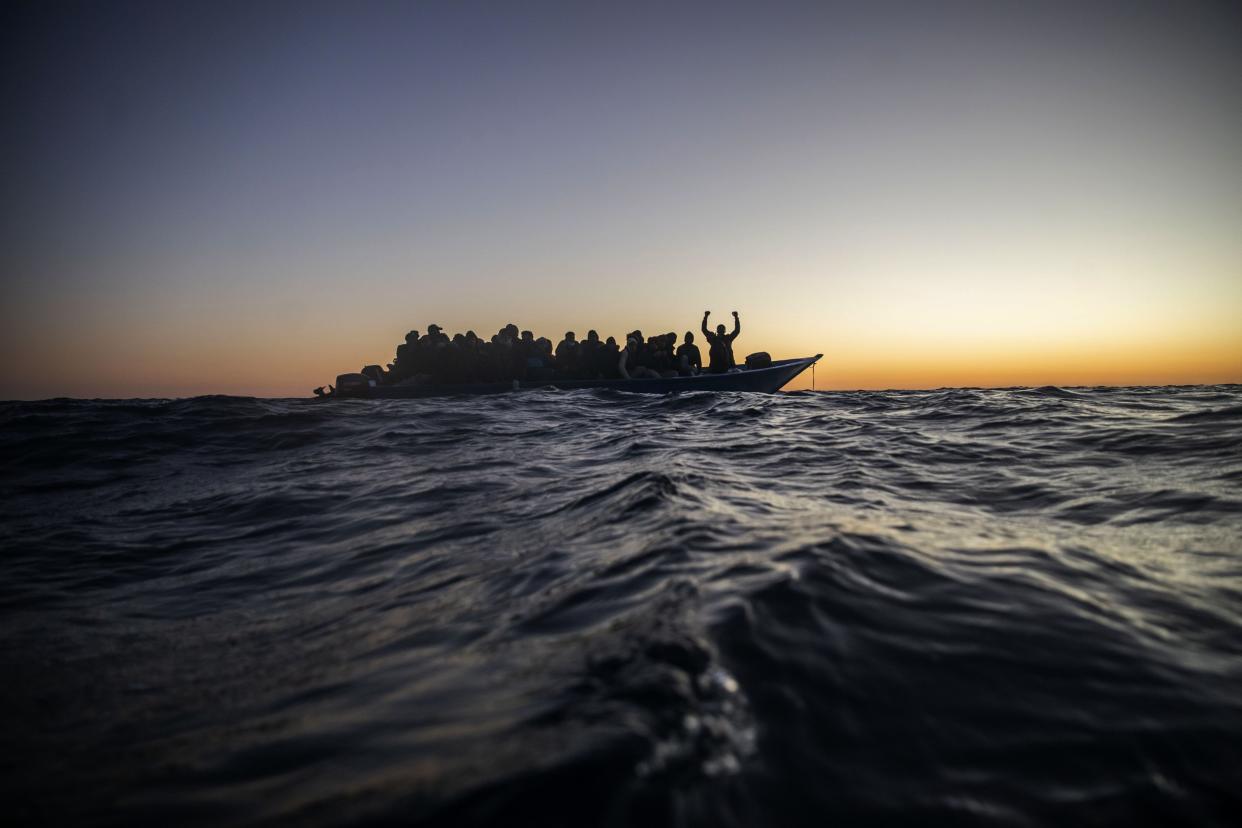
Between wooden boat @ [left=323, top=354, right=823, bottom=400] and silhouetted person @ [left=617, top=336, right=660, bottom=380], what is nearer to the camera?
wooden boat @ [left=323, top=354, right=823, bottom=400]

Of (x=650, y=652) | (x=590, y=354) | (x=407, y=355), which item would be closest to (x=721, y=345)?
(x=590, y=354)

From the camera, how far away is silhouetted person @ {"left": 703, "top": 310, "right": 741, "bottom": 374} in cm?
1891

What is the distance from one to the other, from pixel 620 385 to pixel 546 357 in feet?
13.5

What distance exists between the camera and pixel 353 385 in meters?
20.3

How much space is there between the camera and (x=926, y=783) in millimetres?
1423

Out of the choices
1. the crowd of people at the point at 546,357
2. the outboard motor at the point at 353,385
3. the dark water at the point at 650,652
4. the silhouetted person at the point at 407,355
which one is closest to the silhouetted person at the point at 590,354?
the crowd of people at the point at 546,357

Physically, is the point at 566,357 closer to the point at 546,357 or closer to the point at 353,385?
the point at 546,357

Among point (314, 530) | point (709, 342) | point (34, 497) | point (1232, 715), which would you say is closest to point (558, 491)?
point (314, 530)

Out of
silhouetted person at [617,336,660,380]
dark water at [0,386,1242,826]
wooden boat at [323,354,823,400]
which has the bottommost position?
dark water at [0,386,1242,826]

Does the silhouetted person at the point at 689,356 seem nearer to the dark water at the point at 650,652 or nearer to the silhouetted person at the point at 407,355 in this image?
the silhouetted person at the point at 407,355

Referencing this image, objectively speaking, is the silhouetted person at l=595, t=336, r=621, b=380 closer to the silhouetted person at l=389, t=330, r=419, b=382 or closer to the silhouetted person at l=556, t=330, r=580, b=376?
the silhouetted person at l=556, t=330, r=580, b=376

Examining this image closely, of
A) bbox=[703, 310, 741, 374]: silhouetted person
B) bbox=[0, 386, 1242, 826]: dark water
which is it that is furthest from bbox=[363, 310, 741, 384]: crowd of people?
bbox=[0, 386, 1242, 826]: dark water

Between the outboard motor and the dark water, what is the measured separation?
14986 mm

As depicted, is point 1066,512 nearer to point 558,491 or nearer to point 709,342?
point 558,491
